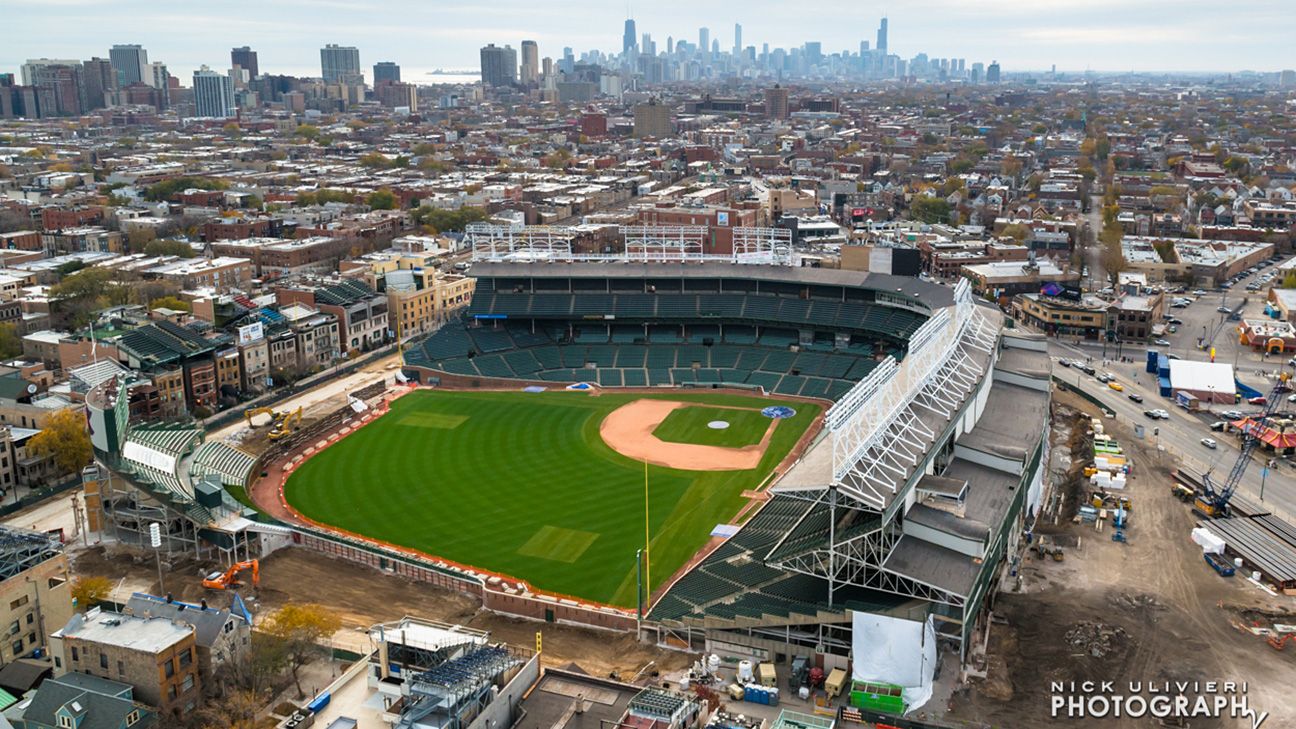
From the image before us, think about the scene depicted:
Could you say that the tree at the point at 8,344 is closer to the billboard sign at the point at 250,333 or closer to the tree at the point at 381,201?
the billboard sign at the point at 250,333

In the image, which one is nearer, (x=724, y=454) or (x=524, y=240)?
(x=724, y=454)

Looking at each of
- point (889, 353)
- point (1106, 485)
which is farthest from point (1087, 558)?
point (889, 353)

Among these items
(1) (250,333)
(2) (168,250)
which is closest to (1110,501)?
(1) (250,333)

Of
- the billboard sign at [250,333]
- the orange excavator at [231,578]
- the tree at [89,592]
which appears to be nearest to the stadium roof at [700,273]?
the billboard sign at [250,333]

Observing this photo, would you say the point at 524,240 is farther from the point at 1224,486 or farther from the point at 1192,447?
the point at 1224,486

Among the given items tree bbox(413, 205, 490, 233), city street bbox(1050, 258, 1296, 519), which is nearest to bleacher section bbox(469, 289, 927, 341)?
city street bbox(1050, 258, 1296, 519)

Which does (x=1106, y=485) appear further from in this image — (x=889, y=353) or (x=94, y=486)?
(x=94, y=486)
